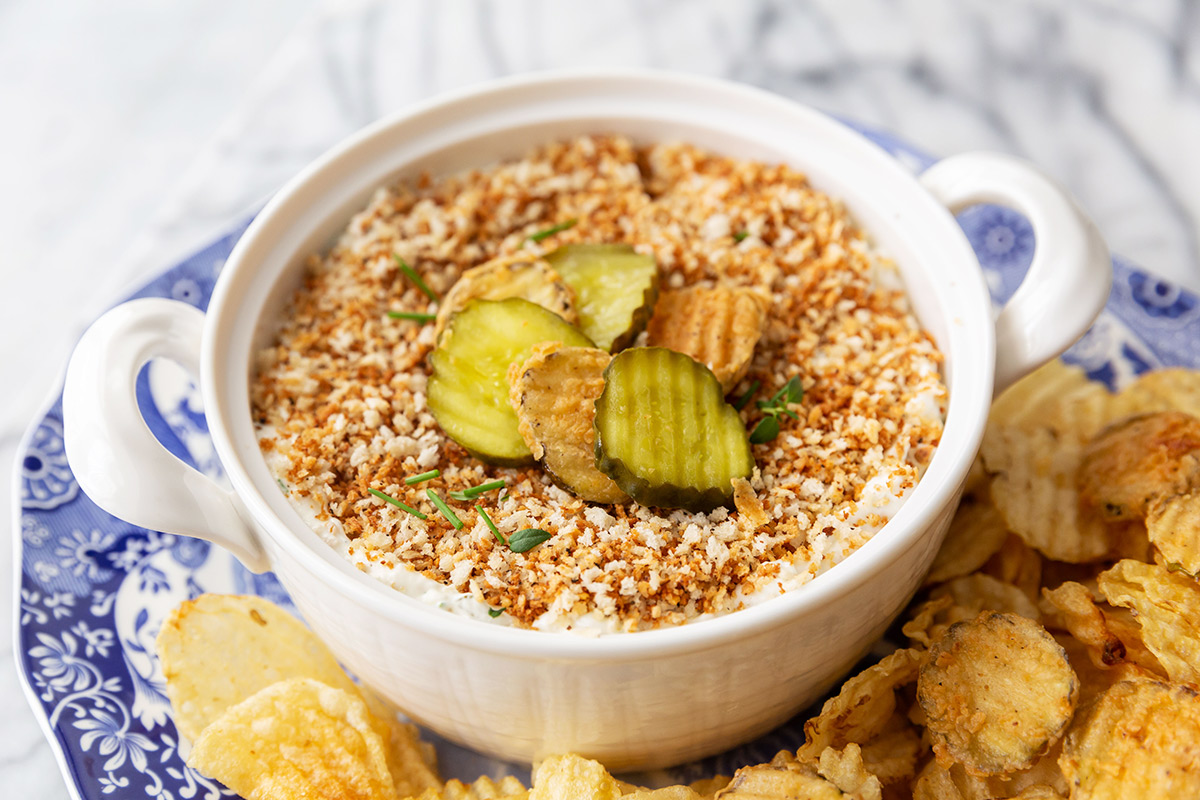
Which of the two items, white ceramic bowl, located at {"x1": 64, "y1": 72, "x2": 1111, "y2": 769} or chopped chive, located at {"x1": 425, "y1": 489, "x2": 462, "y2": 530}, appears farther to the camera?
chopped chive, located at {"x1": 425, "y1": 489, "x2": 462, "y2": 530}

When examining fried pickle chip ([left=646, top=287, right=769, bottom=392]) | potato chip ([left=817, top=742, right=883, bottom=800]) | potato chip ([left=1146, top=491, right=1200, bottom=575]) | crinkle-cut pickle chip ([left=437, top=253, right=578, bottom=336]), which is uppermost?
crinkle-cut pickle chip ([left=437, top=253, right=578, bottom=336])

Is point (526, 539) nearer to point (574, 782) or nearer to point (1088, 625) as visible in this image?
point (574, 782)

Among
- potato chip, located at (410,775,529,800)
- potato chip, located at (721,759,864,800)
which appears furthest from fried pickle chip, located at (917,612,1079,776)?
potato chip, located at (410,775,529,800)

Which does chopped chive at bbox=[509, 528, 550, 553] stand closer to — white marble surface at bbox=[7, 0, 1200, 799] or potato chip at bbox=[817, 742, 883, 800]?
potato chip at bbox=[817, 742, 883, 800]

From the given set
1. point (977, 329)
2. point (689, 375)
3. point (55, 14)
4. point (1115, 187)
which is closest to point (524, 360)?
point (689, 375)

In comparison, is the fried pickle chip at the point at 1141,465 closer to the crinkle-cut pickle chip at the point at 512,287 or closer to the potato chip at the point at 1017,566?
the potato chip at the point at 1017,566

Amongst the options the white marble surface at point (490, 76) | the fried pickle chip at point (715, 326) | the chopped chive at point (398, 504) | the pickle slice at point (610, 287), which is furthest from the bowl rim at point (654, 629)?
the white marble surface at point (490, 76)

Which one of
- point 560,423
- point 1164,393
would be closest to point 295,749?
point 560,423
